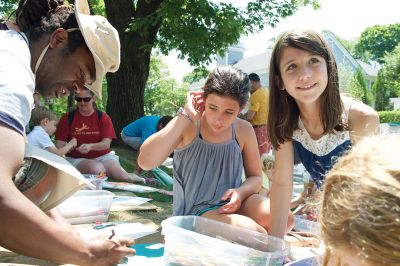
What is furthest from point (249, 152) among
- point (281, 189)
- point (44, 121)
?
point (44, 121)

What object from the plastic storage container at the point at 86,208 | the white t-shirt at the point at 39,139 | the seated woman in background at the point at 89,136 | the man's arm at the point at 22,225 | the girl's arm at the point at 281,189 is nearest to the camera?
the man's arm at the point at 22,225

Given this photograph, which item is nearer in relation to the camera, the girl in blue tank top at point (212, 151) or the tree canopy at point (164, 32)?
the girl in blue tank top at point (212, 151)

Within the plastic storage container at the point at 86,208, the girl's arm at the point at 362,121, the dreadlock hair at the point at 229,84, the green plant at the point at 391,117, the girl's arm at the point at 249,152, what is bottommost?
the green plant at the point at 391,117

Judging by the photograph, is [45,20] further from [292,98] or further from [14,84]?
[292,98]

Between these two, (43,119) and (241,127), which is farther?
(43,119)

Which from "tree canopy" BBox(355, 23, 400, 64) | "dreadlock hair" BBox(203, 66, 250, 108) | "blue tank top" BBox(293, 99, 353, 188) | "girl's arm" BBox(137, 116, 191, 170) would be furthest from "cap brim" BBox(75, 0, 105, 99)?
"tree canopy" BBox(355, 23, 400, 64)

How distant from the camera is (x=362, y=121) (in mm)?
2223

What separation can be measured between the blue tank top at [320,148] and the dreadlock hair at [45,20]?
1.33 metres

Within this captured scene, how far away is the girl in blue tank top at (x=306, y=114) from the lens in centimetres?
215

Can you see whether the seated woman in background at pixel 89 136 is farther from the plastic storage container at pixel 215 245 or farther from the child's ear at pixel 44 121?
the plastic storage container at pixel 215 245

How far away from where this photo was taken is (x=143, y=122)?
19.1 feet

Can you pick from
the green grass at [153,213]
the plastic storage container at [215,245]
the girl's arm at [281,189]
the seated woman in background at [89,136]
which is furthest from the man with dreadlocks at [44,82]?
the seated woman in background at [89,136]

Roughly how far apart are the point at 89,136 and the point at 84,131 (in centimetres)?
9

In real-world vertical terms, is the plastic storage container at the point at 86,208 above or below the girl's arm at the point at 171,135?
below
